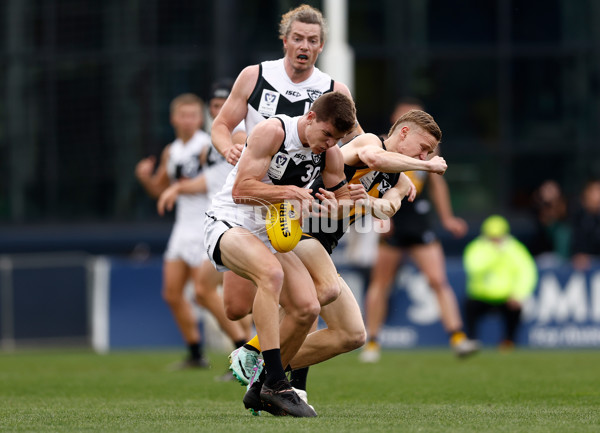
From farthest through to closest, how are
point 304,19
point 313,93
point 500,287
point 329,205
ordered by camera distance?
1. point 500,287
2. point 313,93
3. point 304,19
4. point 329,205

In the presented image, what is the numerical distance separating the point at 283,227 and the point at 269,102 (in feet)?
4.72

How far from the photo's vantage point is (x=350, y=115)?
661cm

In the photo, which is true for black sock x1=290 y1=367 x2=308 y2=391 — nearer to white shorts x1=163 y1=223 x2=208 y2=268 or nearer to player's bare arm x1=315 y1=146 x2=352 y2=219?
player's bare arm x1=315 y1=146 x2=352 y2=219

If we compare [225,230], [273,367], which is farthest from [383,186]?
[273,367]

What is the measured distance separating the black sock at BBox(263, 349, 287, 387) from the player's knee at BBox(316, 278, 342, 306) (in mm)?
518

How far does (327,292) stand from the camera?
7.15 m

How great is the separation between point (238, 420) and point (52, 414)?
1.17 meters

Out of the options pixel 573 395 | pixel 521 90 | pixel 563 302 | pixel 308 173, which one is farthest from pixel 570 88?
pixel 308 173

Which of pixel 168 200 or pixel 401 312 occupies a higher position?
pixel 168 200

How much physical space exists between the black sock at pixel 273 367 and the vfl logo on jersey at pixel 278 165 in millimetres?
1019

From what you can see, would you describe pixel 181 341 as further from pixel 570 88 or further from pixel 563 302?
pixel 570 88

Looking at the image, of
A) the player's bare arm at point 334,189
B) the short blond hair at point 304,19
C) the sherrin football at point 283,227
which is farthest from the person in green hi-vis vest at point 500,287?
the sherrin football at point 283,227

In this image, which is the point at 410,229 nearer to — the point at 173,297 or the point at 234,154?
the point at 173,297

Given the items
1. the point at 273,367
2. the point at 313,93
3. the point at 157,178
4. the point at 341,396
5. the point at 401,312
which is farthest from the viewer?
the point at 401,312
